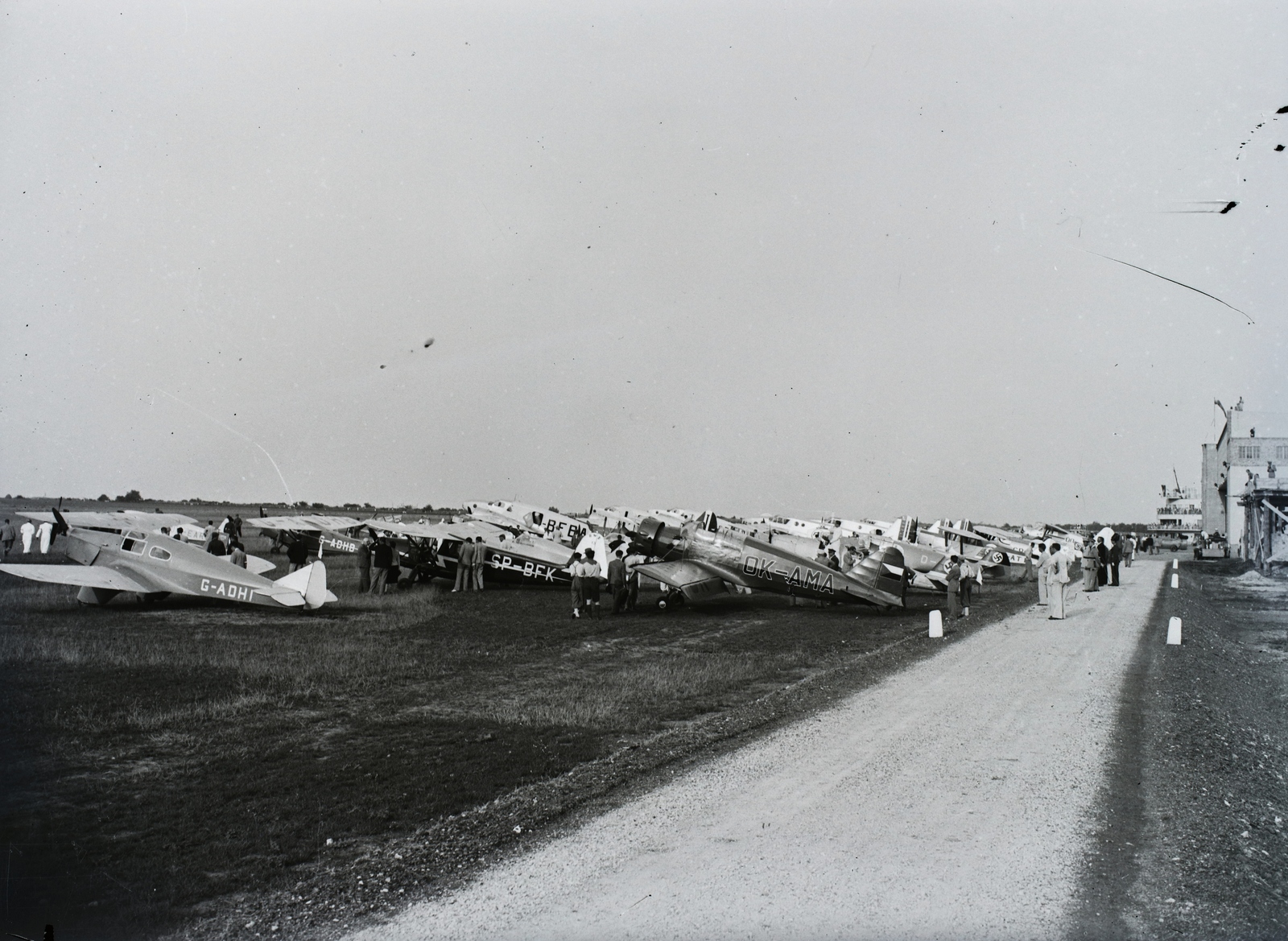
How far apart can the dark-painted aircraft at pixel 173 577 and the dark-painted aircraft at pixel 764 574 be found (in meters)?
8.64

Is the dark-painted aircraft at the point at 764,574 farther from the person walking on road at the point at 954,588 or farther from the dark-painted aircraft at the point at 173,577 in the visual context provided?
the dark-painted aircraft at the point at 173,577

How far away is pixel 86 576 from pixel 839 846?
59.2 feet

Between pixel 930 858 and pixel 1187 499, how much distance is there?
13329 centimetres

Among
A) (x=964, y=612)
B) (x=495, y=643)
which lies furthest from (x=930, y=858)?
(x=964, y=612)

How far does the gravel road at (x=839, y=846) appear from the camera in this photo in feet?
15.2

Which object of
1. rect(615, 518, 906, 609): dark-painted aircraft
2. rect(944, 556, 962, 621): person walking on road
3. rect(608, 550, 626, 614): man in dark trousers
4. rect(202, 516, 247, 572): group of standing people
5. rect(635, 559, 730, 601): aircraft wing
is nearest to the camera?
rect(608, 550, 626, 614): man in dark trousers

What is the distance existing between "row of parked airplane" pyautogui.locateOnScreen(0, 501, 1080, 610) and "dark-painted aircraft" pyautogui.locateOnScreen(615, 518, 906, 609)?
0.11 ft

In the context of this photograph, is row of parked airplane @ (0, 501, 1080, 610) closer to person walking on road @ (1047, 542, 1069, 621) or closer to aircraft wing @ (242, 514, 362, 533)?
aircraft wing @ (242, 514, 362, 533)

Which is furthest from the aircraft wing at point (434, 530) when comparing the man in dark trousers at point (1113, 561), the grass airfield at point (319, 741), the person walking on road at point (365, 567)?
the man in dark trousers at point (1113, 561)

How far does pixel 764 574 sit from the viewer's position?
23.0 m

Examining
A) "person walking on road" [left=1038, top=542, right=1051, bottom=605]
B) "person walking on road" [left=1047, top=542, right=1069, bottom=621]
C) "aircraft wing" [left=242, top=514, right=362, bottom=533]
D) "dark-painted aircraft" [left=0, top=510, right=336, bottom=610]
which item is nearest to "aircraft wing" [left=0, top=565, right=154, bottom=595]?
"dark-painted aircraft" [left=0, top=510, right=336, bottom=610]

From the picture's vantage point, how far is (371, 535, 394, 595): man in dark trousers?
76.0ft

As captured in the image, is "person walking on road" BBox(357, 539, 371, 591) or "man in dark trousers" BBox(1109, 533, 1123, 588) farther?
"man in dark trousers" BBox(1109, 533, 1123, 588)

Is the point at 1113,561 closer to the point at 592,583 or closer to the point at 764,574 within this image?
the point at 764,574
